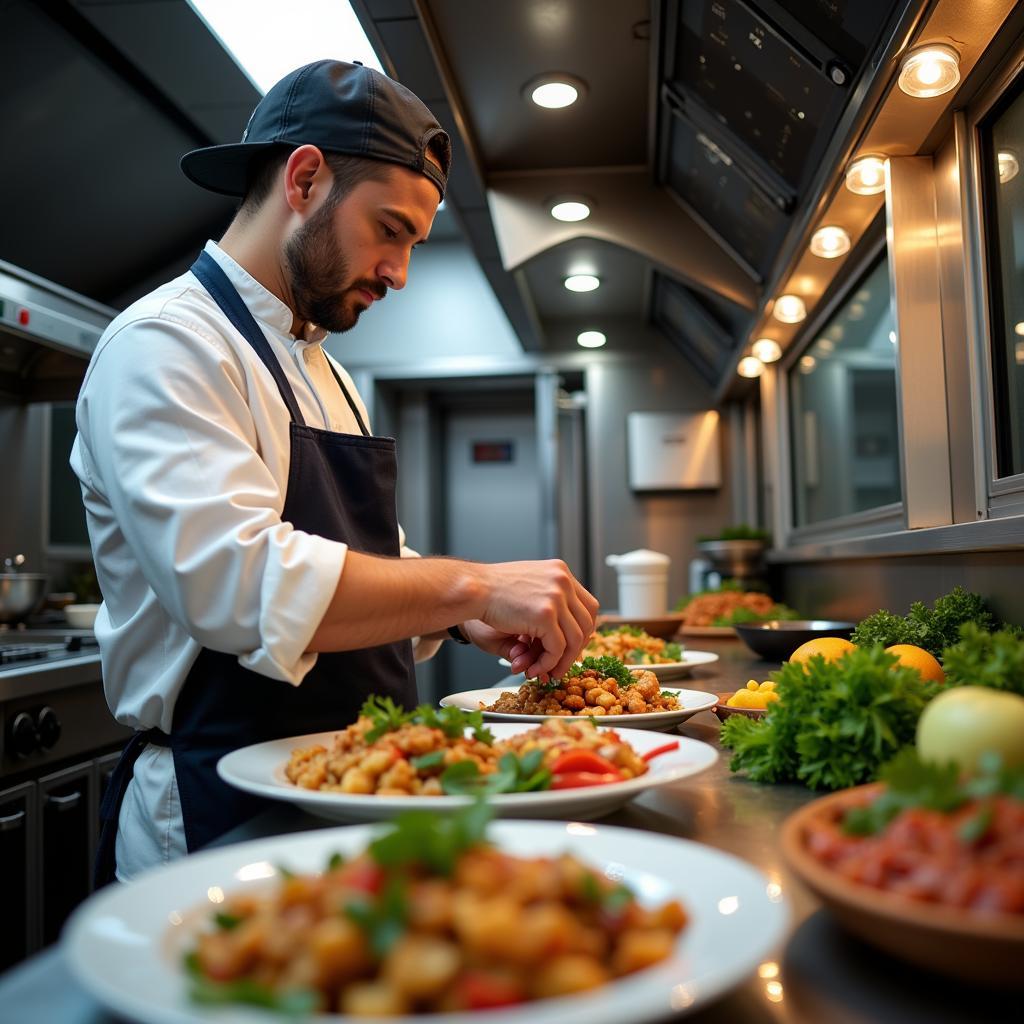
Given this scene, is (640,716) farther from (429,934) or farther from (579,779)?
(429,934)

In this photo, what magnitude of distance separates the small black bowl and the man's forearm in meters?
1.23

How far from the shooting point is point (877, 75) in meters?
1.62

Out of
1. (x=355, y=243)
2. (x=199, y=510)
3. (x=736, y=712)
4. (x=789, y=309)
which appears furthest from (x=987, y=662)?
(x=789, y=309)

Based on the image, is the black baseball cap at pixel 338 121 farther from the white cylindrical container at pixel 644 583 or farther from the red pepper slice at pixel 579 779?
the white cylindrical container at pixel 644 583

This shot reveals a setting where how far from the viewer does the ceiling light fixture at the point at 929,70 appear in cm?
156

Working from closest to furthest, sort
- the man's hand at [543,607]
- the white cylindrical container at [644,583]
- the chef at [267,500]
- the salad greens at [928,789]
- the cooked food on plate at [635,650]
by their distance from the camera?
the salad greens at [928,789], the chef at [267,500], the man's hand at [543,607], the cooked food on plate at [635,650], the white cylindrical container at [644,583]

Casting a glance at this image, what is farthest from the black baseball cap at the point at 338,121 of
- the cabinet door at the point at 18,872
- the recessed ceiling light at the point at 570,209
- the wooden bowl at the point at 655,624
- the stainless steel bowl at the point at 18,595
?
the stainless steel bowl at the point at 18,595

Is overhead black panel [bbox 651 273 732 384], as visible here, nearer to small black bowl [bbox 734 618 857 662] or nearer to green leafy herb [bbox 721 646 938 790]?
small black bowl [bbox 734 618 857 662]

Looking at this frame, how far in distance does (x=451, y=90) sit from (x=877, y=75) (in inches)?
51.4

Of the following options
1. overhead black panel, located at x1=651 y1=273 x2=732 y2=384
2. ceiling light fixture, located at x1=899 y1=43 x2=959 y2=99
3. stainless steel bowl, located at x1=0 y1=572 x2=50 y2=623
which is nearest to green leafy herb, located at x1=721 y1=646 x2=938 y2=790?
ceiling light fixture, located at x1=899 y1=43 x2=959 y2=99

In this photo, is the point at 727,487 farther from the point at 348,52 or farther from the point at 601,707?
the point at 601,707

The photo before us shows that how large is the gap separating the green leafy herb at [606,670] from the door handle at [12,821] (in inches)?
58.1

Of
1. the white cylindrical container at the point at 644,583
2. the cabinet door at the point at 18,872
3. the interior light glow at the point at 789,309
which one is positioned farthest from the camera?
the white cylindrical container at the point at 644,583

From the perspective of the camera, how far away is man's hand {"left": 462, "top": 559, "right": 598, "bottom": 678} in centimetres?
120
